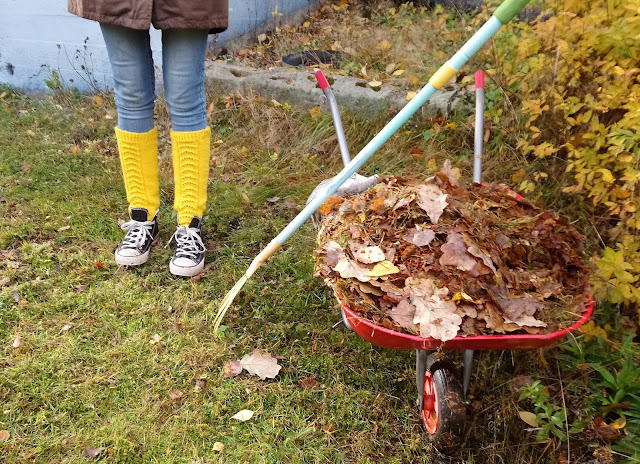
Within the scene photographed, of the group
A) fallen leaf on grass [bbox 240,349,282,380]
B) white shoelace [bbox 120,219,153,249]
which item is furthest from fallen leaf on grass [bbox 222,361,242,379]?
white shoelace [bbox 120,219,153,249]

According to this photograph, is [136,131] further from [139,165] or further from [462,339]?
[462,339]

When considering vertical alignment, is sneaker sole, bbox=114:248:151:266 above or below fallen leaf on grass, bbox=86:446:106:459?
above

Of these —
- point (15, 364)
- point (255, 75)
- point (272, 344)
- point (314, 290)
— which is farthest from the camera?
point (255, 75)

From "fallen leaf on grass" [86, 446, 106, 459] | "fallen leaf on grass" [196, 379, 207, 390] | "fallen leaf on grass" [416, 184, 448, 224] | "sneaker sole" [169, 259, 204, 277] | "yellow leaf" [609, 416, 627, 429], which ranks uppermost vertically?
"fallen leaf on grass" [416, 184, 448, 224]

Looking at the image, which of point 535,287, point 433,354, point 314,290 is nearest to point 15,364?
point 314,290

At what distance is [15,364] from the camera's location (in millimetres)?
2020

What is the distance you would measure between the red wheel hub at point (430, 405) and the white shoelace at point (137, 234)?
1.57 meters

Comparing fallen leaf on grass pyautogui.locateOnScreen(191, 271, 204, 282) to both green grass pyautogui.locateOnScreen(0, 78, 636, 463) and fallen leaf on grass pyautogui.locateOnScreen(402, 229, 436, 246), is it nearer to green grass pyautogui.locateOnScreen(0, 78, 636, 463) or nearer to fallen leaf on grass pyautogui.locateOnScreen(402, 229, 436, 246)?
green grass pyautogui.locateOnScreen(0, 78, 636, 463)

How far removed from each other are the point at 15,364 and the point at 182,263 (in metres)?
0.80

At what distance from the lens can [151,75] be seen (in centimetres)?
233

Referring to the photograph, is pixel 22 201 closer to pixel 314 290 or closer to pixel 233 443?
pixel 314 290

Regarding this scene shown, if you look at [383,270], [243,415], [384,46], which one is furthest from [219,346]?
[384,46]

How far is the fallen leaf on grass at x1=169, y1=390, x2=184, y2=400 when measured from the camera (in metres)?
1.91

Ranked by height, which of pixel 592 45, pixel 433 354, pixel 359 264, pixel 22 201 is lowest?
pixel 22 201
